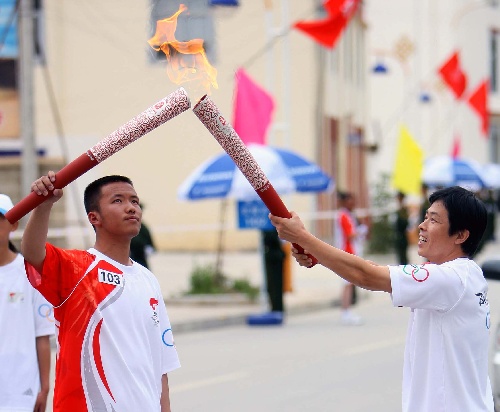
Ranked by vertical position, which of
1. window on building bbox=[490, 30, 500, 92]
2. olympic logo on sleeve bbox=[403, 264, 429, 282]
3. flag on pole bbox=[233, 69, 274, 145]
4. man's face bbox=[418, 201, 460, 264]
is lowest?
olympic logo on sleeve bbox=[403, 264, 429, 282]

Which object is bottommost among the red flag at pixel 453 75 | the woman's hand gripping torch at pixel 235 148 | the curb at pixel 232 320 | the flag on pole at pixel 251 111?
the curb at pixel 232 320

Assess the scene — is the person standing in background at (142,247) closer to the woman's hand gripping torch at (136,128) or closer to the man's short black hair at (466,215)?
the man's short black hair at (466,215)

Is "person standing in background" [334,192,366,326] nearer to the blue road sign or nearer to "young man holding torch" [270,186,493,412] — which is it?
the blue road sign

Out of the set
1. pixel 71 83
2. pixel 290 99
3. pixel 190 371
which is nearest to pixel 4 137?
pixel 71 83

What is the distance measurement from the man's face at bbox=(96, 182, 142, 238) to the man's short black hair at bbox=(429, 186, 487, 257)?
119cm

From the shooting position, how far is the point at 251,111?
17625 millimetres

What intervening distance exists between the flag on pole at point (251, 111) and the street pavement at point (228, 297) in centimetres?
203

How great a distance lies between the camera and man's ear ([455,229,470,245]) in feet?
14.8

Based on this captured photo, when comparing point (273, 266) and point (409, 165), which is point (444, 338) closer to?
point (273, 266)

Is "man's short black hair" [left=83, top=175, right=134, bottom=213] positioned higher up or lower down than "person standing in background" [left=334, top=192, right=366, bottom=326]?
higher up

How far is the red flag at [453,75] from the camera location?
3173 centimetres

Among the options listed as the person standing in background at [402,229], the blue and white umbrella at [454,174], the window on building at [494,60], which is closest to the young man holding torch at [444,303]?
the person standing in background at [402,229]

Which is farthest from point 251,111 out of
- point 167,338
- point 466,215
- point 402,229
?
point 466,215

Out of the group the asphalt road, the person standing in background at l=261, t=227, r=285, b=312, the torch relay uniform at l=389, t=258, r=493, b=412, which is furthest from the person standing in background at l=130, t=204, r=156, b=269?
the torch relay uniform at l=389, t=258, r=493, b=412
